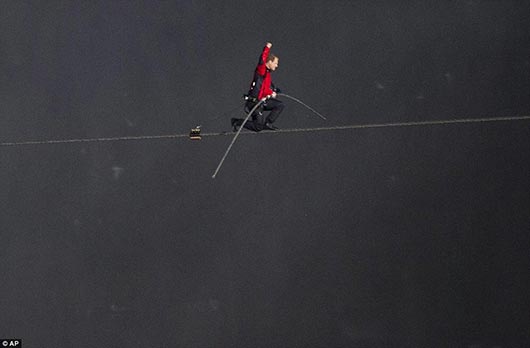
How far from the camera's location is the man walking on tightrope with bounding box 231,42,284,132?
3138 centimetres

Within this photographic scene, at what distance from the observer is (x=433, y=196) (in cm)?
5969

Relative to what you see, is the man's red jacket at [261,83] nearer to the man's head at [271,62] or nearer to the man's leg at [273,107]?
the man's head at [271,62]

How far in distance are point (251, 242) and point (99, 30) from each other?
67.6 feet

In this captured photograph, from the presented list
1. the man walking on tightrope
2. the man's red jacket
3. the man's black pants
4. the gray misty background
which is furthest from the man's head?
the gray misty background

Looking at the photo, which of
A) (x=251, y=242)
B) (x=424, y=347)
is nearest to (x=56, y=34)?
(x=251, y=242)

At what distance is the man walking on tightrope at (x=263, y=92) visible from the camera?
1235 inches

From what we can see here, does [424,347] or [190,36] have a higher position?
[190,36]

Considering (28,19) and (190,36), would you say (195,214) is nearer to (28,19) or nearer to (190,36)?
(190,36)

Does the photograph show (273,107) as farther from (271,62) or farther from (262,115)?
(271,62)

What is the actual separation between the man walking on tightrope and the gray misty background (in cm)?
2615

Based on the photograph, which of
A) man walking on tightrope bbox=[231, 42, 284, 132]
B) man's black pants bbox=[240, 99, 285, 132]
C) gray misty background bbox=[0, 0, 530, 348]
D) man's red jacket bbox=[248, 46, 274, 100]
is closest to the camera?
man walking on tightrope bbox=[231, 42, 284, 132]

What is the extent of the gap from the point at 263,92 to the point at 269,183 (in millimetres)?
28182

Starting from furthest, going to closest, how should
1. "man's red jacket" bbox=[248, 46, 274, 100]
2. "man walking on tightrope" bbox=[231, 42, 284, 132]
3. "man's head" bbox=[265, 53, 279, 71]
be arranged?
1. "man's red jacket" bbox=[248, 46, 274, 100]
2. "man walking on tightrope" bbox=[231, 42, 284, 132]
3. "man's head" bbox=[265, 53, 279, 71]

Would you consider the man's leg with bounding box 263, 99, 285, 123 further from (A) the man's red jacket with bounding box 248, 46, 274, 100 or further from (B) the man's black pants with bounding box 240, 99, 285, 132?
(A) the man's red jacket with bounding box 248, 46, 274, 100
